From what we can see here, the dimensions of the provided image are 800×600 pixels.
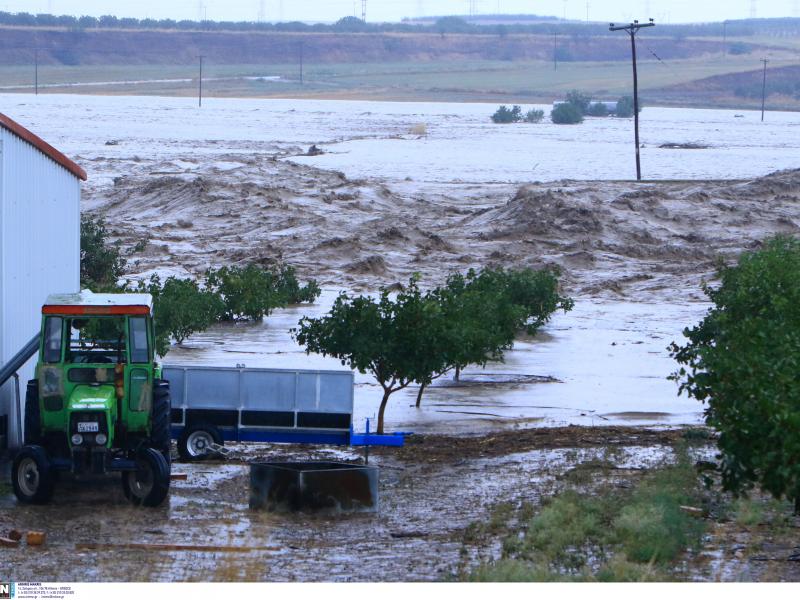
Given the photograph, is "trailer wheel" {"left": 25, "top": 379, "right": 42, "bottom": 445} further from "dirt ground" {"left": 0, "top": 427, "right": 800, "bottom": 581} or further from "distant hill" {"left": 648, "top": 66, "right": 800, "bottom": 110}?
"distant hill" {"left": 648, "top": 66, "right": 800, "bottom": 110}

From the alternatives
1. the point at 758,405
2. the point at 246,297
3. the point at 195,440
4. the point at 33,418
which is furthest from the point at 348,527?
the point at 246,297

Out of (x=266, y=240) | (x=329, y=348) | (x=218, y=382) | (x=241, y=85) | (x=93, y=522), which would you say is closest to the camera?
(x=93, y=522)

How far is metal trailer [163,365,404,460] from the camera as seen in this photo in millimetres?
16281

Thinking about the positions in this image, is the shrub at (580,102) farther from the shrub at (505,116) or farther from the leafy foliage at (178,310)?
the leafy foliage at (178,310)

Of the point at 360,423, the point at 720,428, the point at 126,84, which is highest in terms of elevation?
the point at 126,84

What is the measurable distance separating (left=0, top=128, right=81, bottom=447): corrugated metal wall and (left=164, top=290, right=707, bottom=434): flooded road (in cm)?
490

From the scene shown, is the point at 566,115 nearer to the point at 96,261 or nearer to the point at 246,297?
the point at 96,261

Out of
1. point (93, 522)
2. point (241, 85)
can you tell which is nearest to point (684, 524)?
point (93, 522)

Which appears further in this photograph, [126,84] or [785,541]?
[126,84]

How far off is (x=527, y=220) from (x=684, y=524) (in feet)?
110

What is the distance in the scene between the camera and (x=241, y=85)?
158625mm

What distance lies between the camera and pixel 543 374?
954 inches

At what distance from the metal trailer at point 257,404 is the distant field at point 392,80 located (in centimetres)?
13272

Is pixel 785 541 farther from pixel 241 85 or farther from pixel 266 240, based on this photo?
pixel 241 85
